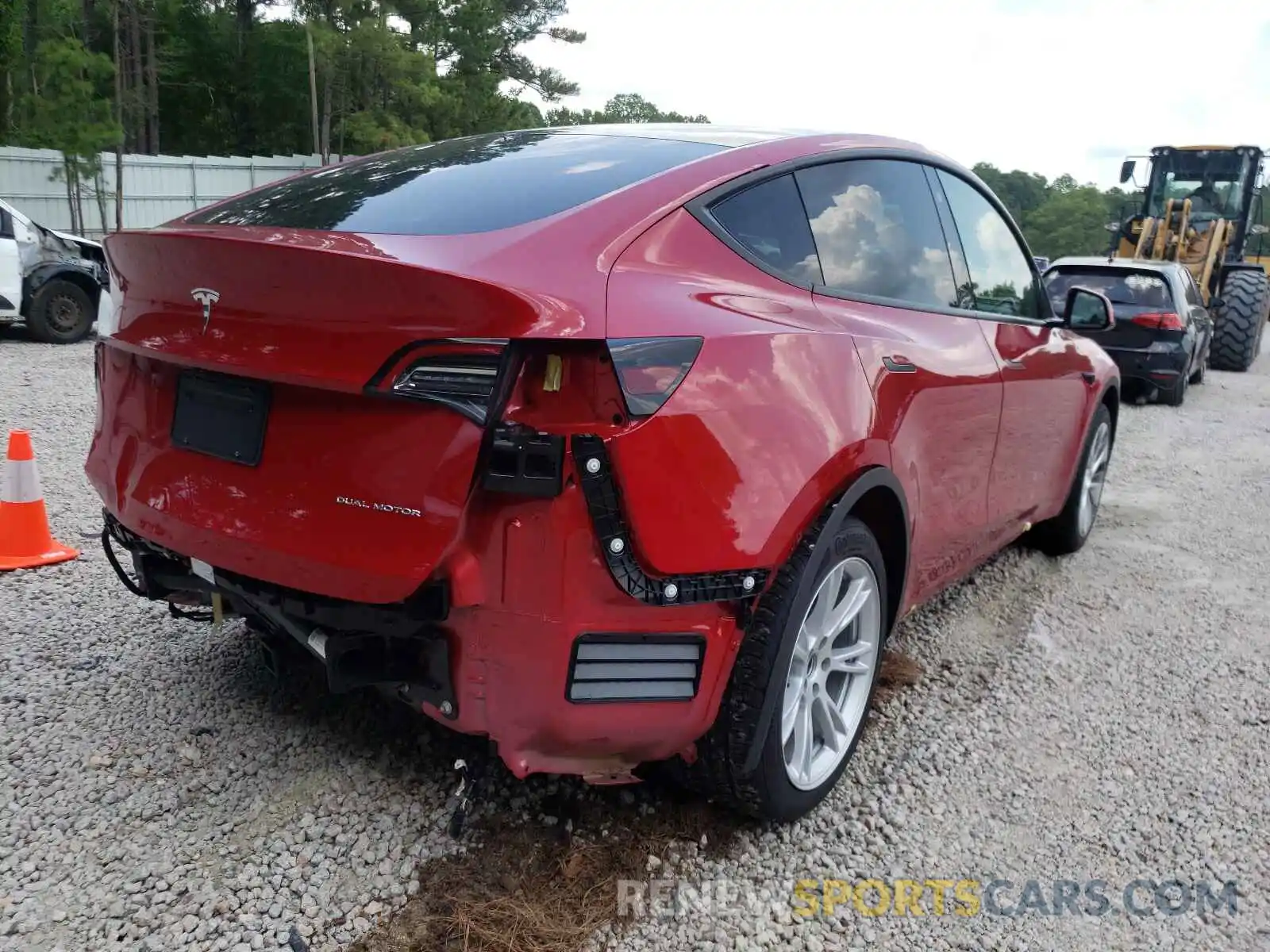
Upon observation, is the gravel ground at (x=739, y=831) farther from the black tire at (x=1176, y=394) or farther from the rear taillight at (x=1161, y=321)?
the black tire at (x=1176, y=394)

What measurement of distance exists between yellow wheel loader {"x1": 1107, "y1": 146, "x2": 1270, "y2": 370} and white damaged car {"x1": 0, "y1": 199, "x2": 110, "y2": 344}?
43.2ft

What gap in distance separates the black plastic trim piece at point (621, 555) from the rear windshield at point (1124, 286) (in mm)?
9037

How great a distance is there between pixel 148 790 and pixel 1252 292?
15.1 m

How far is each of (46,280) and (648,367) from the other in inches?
400

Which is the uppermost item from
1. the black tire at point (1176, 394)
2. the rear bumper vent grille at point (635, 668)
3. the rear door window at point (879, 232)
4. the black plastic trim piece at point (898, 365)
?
the rear door window at point (879, 232)

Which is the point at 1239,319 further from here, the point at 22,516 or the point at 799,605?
the point at 22,516

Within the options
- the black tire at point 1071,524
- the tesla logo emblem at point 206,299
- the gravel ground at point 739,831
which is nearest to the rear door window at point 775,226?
the tesla logo emblem at point 206,299

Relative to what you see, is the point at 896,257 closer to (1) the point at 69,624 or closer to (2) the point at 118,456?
(2) the point at 118,456

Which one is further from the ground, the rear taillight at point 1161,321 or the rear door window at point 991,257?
the rear door window at point 991,257

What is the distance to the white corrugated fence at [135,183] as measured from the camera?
21578 millimetres

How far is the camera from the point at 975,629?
159 inches

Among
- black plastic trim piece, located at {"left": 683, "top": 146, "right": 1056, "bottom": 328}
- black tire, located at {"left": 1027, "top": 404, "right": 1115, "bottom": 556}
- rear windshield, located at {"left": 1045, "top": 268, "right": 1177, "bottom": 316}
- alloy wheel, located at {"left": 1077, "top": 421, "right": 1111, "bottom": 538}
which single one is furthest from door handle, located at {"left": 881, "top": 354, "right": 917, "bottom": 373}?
rear windshield, located at {"left": 1045, "top": 268, "right": 1177, "bottom": 316}

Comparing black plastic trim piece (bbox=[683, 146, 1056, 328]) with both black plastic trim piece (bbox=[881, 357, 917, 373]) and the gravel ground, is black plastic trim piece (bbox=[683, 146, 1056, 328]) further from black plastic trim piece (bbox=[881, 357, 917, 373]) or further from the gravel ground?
the gravel ground

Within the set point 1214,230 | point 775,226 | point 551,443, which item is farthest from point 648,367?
point 1214,230
